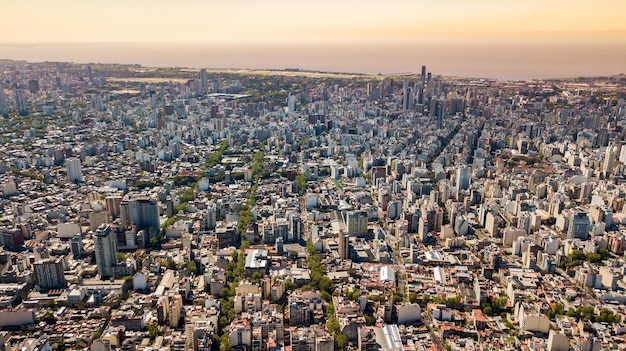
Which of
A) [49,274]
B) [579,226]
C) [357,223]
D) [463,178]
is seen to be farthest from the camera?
[463,178]

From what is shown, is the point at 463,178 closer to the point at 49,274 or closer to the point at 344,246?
the point at 344,246

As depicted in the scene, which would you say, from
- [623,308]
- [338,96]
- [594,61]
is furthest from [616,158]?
[594,61]

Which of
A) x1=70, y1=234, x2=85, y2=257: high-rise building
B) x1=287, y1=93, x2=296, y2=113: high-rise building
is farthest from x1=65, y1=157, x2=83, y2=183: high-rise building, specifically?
x1=287, y1=93, x2=296, y2=113: high-rise building

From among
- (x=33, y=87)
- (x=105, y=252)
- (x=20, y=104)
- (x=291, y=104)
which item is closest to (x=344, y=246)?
(x=105, y=252)

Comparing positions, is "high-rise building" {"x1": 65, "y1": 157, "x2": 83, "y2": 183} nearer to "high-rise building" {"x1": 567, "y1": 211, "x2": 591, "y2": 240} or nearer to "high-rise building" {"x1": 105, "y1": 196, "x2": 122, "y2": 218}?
"high-rise building" {"x1": 105, "y1": 196, "x2": 122, "y2": 218}

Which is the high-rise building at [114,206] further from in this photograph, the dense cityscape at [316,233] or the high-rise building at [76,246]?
the high-rise building at [76,246]

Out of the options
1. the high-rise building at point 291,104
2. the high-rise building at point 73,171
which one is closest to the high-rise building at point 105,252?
the high-rise building at point 73,171
